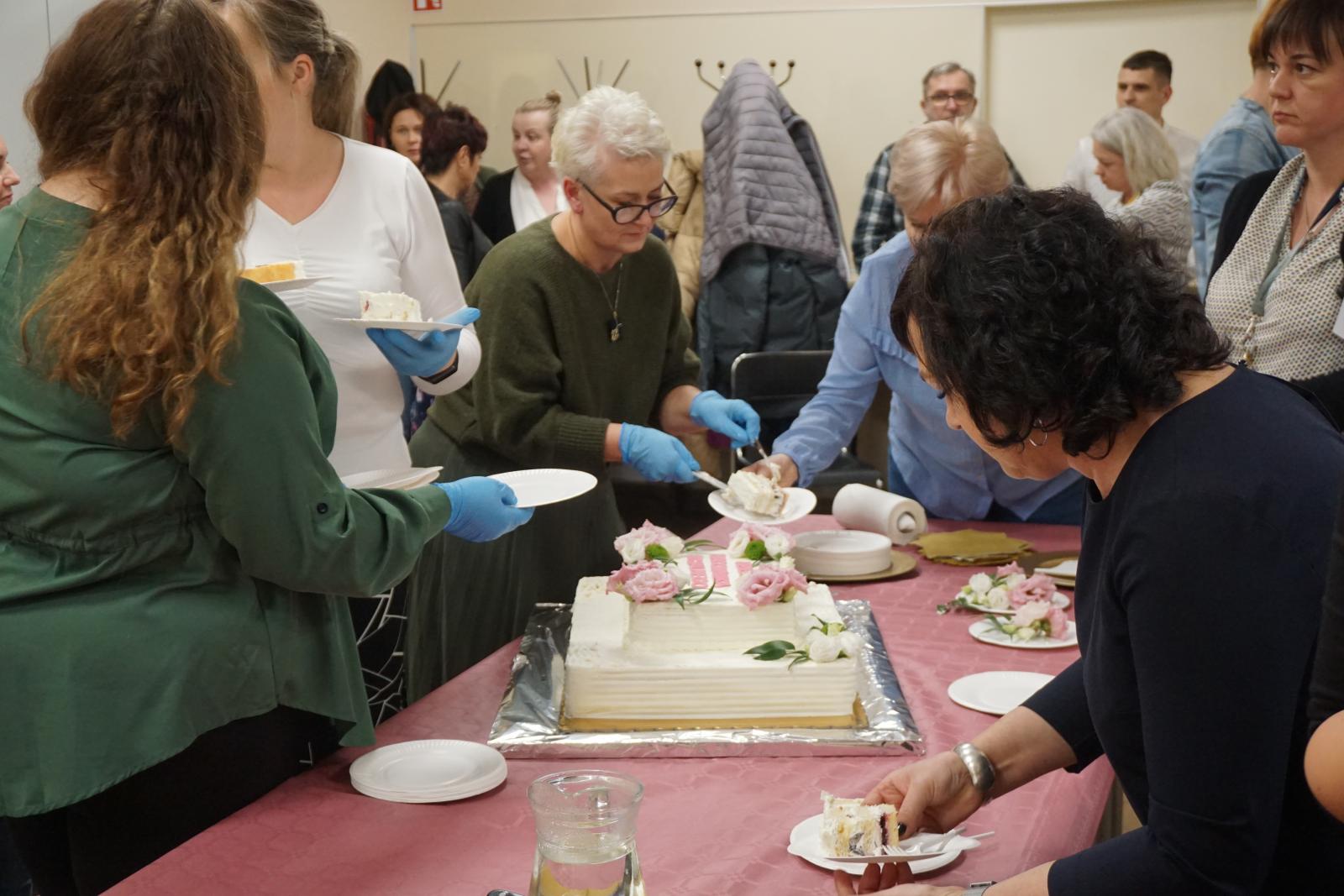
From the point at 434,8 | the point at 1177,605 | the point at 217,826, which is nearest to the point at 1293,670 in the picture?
the point at 1177,605

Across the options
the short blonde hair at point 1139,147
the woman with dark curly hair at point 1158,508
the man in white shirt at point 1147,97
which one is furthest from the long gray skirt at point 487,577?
the man in white shirt at point 1147,97

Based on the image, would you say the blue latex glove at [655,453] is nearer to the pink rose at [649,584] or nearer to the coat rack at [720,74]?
the pink rose at [649,584]

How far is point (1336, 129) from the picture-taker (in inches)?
100

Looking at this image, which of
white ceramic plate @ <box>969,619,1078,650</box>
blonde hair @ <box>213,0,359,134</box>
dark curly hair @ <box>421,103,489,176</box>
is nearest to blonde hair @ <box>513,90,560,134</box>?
dark curly hair @ <box>421,103,489,176</box>

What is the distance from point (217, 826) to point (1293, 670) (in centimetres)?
113

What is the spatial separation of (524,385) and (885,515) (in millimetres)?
768

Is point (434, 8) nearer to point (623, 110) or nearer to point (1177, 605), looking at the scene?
point (623, 110)

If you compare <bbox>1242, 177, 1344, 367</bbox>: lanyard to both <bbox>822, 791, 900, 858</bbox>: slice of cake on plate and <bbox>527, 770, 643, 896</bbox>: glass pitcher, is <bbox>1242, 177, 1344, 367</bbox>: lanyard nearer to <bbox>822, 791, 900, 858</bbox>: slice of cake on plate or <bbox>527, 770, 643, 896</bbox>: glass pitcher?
<bbox>822, 791, 900, 858</bbox>: slice of cake on plate

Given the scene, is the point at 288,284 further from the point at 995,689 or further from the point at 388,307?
the point at 995,689

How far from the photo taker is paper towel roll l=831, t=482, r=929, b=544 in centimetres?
265

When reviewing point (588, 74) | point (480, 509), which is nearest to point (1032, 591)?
point (480, 509)

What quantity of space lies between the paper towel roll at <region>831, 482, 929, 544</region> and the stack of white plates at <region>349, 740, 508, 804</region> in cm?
119

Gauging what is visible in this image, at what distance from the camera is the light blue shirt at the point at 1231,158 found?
4352mm

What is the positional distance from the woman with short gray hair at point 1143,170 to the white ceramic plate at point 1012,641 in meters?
2.89
